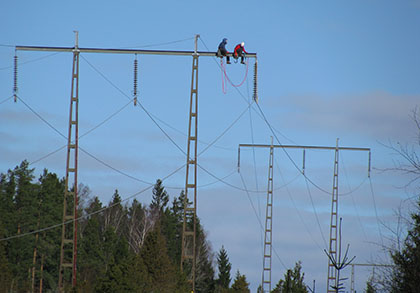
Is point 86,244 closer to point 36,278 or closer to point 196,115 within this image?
point 36,278

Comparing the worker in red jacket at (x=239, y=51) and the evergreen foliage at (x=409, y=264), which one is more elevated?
the worker in red jacket at (x=239, y=51)

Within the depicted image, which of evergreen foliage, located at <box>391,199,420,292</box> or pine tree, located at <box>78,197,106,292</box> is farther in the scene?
pine tree, located at <box>78,197,106,292</box>

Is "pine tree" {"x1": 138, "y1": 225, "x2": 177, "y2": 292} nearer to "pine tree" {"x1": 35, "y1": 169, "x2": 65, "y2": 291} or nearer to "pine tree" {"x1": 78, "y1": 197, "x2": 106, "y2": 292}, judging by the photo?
"pine tree" {"x1": 35, "y1": 169, "x2": 65, "y2": 291}

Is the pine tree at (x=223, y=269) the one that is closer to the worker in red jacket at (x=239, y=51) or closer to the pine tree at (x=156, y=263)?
the pine tree at (x=156, y=263)

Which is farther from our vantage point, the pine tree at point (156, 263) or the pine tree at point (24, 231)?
the pine tree at point (24, 231)

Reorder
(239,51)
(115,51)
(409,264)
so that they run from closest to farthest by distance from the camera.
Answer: (409,264) → (239,51) → (115,51)

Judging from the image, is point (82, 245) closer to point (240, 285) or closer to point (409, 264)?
point (240, 285)

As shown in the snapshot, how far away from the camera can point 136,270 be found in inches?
2116

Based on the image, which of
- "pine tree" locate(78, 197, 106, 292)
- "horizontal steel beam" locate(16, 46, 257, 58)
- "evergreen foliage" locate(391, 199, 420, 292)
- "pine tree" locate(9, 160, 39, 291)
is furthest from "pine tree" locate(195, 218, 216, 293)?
"evergreen foliage" locate(391, 199, 420, 292)

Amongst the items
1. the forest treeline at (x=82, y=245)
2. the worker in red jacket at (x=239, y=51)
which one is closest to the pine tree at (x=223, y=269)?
the forest treeline at (x=82, y=245)

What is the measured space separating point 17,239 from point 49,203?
7556 mm

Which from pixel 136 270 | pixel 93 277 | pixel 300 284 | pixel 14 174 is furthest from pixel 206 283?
pixel 136 270

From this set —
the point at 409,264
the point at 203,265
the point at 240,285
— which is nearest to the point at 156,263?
the point at 240,285

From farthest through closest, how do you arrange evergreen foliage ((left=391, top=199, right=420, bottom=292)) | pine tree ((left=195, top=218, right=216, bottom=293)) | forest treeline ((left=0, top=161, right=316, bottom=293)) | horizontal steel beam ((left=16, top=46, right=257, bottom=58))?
1. pine tree ((left=195, top=218, right=216, bottom=293))
2. forest treeline ((left=0, top=161, right=316, bottom=293))
3. horizontal steel beam ((left=16, top=46, right=257, bottom=58))
4. evergreen foliage ((left=391, top=199, right=420, bottom=292))
